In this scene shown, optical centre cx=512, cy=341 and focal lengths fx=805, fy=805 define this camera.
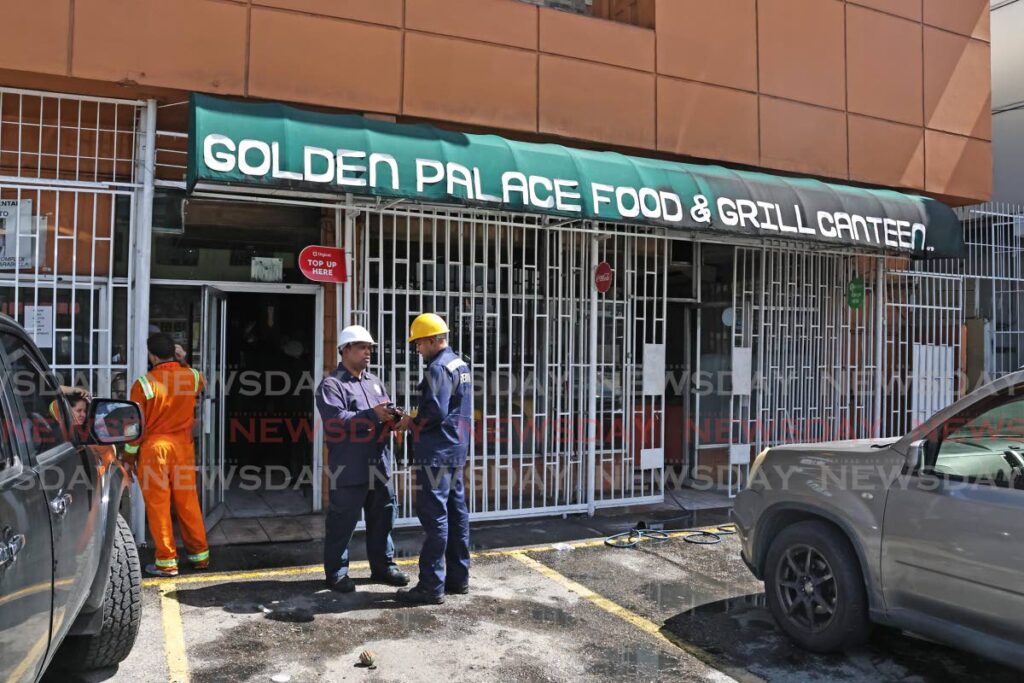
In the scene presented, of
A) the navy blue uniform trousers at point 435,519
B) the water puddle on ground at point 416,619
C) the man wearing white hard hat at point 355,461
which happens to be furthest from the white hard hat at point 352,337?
the water puddle on ground at point 416,619

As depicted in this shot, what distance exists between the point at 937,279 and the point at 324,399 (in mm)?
8834

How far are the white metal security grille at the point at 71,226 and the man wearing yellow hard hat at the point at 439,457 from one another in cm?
302

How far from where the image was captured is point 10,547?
2.38 metres

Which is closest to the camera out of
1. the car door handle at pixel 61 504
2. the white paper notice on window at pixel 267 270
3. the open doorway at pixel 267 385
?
the car door handle at pixel 61 504

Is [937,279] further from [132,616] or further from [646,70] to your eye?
[132,616]

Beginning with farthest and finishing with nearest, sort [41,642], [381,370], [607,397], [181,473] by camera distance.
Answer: [607,397]
[381,370]
[181,473]
[41,642]

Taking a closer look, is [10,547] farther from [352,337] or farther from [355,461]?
[352,337]

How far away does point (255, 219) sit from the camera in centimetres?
752

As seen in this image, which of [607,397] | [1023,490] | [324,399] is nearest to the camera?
[1023,490]

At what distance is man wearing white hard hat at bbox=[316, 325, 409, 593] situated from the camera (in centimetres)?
543

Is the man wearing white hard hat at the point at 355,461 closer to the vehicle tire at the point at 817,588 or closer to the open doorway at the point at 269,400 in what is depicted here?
the vehicle tire at the point at 817,588

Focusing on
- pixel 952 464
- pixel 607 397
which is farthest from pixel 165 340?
pixel 952 464

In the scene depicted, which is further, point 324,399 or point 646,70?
point 646,70

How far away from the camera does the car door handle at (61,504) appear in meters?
2.89
